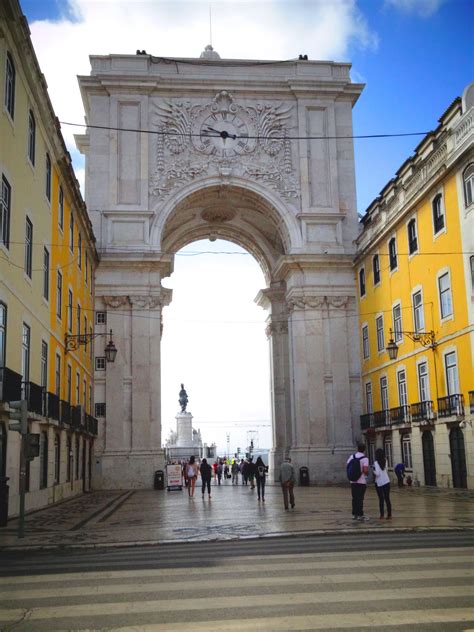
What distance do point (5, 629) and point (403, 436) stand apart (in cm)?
2847

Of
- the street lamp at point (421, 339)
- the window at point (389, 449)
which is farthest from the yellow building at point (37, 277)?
the window at point (389, 449)

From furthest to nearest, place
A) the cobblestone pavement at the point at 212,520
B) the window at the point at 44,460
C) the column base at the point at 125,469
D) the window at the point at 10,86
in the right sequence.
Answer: the column base at the point at 125,469, the window at the point at 44,460, the window at the point at 10,86, the cobblestone pavement at the point at 212,520

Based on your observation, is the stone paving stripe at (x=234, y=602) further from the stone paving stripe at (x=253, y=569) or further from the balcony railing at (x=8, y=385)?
the balcony railing at (x=8, y=385)

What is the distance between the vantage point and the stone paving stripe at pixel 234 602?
6.96 metres

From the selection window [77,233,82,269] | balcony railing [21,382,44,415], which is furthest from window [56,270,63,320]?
balcony railing [21,382,44,415]

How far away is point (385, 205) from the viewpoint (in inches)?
1399

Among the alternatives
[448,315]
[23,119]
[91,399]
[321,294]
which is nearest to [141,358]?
[91,399]

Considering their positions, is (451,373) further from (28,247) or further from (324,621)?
(324,621)

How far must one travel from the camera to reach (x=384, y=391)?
1436 inches

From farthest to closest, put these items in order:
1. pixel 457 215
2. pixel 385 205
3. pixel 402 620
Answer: pixel 385 205, pixel 457 215, pixel 402 620

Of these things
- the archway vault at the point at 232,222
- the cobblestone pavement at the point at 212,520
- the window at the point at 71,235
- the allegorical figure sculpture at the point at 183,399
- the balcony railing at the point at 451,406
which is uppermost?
the archway vault at the point at 232,222

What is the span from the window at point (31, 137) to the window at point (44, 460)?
824cm

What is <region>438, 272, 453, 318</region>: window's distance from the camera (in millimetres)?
27547

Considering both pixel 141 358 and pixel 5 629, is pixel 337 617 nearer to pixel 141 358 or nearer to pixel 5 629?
pixel 5 629
